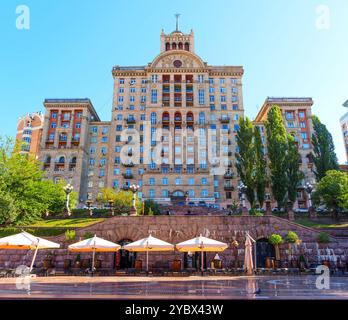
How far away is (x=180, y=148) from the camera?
60.4 meters

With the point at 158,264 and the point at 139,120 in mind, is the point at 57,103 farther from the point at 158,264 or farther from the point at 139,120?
the point at 158,264

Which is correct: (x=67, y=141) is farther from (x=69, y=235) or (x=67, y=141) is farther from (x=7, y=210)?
(x=69, y=235)

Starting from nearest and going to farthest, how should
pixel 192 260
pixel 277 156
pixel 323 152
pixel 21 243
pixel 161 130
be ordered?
1. pixel 21 243
2. pixel 192 260
3. pixel 277 156
4. pixel 323 152
5. pixel 161 130

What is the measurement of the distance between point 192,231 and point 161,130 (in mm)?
39500

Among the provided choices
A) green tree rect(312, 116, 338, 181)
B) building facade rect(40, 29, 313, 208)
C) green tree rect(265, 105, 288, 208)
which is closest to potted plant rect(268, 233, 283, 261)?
green tree rect(265, 105, 288, 208)

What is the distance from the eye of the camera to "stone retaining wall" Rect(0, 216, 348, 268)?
2303 centimetres

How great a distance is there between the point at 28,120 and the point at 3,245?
248ft

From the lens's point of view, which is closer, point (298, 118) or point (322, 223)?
point (322, 223)

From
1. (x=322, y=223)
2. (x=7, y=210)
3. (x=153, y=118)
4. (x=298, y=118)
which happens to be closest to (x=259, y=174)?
(x=322, y=223)

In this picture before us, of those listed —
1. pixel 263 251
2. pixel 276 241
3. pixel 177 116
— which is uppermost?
pixel 177 116

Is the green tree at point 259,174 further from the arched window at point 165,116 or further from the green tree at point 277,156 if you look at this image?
the arched window at point 165,116

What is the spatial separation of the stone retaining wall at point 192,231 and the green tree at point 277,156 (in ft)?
53.4

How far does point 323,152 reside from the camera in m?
43.0

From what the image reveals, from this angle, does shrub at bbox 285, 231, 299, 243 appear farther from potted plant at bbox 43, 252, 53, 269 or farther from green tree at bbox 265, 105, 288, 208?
potted plant at bbox 43, 252, 53, 269
